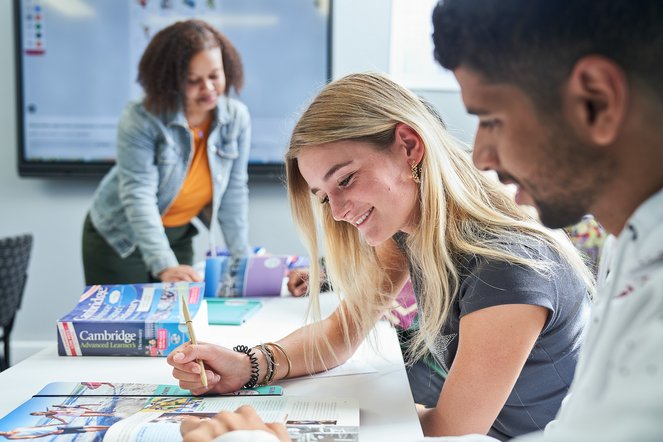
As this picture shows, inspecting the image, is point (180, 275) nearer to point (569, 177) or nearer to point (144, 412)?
point (144, 412)

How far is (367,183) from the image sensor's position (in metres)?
1.30

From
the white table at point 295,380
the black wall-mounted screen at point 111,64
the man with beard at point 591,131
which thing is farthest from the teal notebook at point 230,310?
the black wall-mounted screen at point 111,64

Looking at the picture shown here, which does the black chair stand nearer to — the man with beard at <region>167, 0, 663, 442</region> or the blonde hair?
the blonde hair

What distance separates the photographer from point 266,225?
3.43 meters

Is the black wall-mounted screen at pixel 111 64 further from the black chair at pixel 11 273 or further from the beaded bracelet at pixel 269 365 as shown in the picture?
the beaded bracelet at pixel 269 365

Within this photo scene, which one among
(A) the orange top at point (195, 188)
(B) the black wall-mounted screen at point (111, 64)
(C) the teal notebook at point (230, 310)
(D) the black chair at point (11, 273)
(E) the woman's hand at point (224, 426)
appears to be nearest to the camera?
(E) the woman's hand at point (224, 426)

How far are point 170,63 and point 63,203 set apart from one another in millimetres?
1394

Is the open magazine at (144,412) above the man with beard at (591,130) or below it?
below

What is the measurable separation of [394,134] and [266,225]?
7.12ft

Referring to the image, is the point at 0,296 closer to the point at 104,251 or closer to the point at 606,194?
the point at 104,251

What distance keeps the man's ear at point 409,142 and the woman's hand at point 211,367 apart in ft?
1.52

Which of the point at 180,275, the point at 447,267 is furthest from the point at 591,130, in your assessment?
the point at 180,275

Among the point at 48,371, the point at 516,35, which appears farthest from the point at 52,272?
the point at 516,35

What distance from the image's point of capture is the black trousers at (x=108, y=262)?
2541mm
